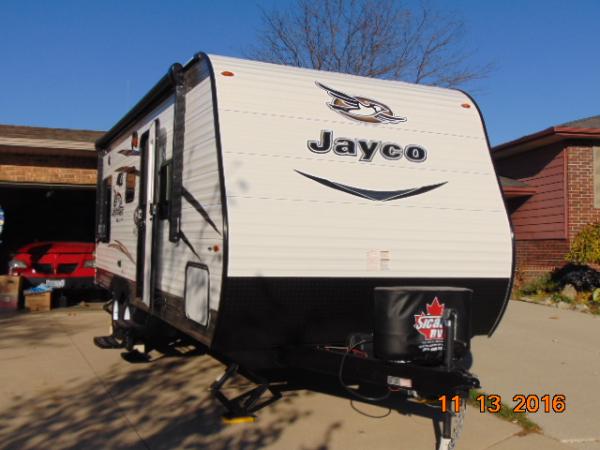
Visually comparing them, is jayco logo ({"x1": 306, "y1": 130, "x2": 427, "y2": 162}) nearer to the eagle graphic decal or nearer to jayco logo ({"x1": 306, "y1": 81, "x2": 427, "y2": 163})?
jayco logo ({"x1": 306, "y1": 81, "x2": 427, "y2": 163})

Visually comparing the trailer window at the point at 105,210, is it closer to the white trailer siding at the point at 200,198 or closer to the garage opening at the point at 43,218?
the white trailer siding at the point at 200,198

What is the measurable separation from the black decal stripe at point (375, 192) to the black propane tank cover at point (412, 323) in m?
0.92

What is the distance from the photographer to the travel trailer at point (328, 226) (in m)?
4.35

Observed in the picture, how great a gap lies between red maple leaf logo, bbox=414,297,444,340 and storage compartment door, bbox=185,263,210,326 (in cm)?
158

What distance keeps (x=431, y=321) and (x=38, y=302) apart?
9.33 meters

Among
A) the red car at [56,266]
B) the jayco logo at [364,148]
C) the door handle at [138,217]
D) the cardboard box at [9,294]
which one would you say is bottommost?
the cardboard box at [9,294]

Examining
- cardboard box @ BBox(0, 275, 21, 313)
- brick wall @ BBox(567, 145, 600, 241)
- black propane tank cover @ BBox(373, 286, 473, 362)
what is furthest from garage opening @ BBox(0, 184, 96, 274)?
black propane tank cover @ BBox(373, 286, 473, 362)

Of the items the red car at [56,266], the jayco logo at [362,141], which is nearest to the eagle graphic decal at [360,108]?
the jayco logo at [362,141]

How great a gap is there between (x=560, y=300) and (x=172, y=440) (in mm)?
9803

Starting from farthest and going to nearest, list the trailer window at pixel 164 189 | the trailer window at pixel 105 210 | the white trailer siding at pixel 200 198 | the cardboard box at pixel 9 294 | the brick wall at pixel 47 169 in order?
the brick wall at pixel 47 169
the cardboard box at pixel 9 294
the trailer window at pixel 105 210
the trailer window at pixel 164 189
the white trailer siding at pixel 200 198

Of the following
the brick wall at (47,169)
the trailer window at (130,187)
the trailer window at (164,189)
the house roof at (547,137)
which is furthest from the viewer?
the house roof at (547,137)

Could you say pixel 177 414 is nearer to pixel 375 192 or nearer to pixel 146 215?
pixel 146 215

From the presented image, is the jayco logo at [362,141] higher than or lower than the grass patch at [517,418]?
higher

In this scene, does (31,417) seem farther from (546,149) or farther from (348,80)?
(546,149)
